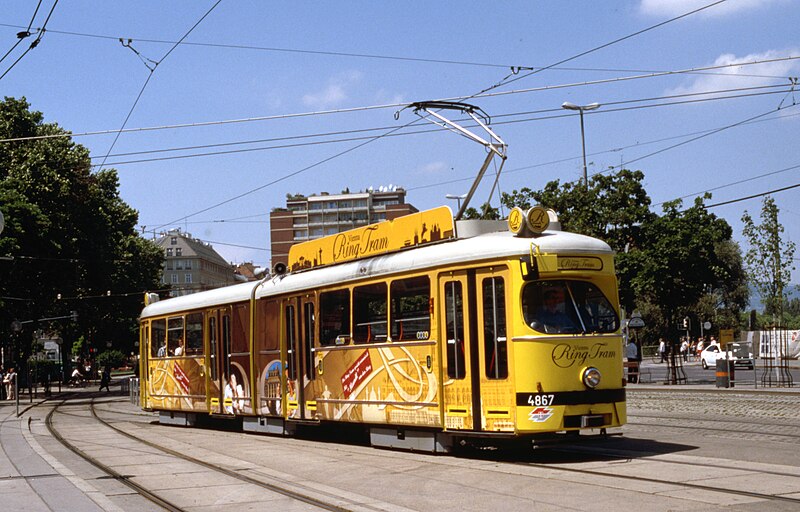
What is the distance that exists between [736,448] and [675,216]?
20042mm

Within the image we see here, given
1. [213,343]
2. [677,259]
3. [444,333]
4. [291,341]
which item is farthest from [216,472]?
[677,259]

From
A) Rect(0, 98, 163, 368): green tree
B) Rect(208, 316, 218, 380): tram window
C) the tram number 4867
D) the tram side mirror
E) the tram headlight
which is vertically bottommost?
the tram number 4867

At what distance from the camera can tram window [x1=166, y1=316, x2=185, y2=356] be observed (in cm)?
2261

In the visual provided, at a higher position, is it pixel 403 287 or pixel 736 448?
pixel 403 287

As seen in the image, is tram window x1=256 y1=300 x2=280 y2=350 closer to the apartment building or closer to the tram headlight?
the tram headlight

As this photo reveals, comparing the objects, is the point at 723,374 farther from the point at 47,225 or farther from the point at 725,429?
the point at 47,225

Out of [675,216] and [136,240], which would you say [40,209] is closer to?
[136,240]

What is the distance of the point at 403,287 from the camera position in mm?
14336

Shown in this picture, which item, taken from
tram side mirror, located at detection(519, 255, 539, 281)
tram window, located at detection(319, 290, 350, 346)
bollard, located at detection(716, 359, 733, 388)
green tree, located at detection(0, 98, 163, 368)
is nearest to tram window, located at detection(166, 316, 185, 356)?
tram window, located at detection(319, 290, 350, 346)

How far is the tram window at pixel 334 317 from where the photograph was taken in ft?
51.8

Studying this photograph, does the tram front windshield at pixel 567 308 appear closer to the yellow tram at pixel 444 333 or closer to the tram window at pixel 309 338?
the yellow tram at pixel 444 333

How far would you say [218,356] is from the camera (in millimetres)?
20656

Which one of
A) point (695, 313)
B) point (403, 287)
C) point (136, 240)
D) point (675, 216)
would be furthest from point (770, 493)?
point (695, 313)

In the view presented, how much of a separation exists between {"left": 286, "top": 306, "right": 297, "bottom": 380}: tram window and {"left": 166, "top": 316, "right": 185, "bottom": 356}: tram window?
5.54 m
